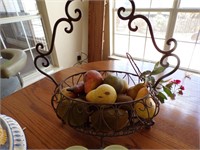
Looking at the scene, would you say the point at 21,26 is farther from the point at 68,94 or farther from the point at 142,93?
the point at 142,93

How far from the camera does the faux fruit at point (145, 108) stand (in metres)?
0.42

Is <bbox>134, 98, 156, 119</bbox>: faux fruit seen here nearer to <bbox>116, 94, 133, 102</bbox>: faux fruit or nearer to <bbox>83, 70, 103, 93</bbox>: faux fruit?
<bbox>116, 94, 133, 102</bbox>: faux fruit

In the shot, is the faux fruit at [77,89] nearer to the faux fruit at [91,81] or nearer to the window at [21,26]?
the faux fruit at [91,81]

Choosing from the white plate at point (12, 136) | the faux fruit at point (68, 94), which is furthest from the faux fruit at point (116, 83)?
the white plate at point (12, 136)

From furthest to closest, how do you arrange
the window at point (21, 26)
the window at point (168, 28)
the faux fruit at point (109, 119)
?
the window at point (168, 28) < the window at point (21, 26) < the faux fruit at point (109, 119)

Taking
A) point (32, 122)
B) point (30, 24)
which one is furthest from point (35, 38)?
point (32, 122)

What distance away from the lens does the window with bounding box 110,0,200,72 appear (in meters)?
1.72

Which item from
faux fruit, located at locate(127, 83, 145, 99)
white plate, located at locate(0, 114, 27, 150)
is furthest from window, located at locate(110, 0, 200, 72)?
white plate, located at locate(0, 114, 27, 150)

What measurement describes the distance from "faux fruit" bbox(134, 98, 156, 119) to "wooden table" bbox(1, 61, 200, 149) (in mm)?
94

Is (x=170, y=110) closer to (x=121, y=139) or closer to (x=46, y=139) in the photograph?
(x=121, y=139)

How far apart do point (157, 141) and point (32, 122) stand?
43 centimetres

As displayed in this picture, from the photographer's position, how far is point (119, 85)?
46 centimetres

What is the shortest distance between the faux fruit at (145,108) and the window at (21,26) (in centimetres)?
169

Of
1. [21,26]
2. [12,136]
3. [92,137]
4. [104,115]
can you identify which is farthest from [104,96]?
[21,26]
